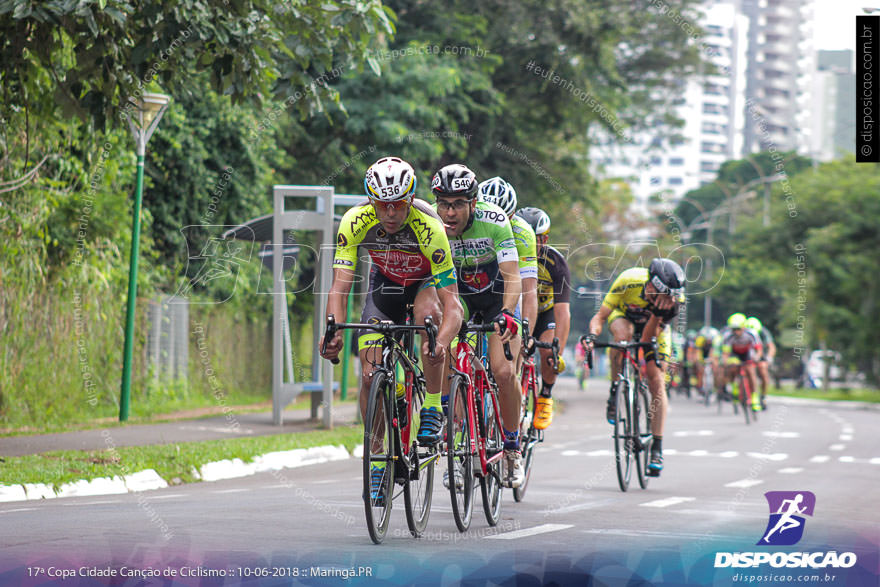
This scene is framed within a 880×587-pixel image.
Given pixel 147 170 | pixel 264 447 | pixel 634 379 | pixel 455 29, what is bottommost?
pixel 264 447

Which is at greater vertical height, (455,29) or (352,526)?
(455,29)

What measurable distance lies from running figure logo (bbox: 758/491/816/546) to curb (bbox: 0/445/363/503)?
5163mm

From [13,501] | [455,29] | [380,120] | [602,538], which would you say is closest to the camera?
[602,538]

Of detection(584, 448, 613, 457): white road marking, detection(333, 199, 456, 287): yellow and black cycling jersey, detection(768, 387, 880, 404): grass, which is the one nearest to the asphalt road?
detection(333, 199, 456, 287): yellow and black cycling jersey

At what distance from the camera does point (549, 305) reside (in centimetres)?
1105

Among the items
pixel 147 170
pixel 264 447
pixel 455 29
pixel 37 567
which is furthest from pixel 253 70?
pixel 455 29

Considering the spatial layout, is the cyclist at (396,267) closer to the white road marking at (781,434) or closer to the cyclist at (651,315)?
the cyclist at (651,315)

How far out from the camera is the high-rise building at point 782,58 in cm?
14650

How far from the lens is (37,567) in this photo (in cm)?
605

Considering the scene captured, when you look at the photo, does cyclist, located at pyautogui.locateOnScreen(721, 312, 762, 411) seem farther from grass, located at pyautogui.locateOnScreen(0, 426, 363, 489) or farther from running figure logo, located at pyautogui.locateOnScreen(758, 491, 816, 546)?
running figure logo, located at pyautogui.locateOnScreen(758, 491, 816, 546)

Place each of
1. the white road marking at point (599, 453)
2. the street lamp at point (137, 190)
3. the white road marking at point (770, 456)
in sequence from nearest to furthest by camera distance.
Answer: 1. the street lamp at point (137, 190)
2. the white road marking at point (599, 453)
3. the white road marking at point (770, 456)

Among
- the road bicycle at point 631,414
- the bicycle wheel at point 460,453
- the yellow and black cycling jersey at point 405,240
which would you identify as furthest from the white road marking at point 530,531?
the road bicycle at point 631,414

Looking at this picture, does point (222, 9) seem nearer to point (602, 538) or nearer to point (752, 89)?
point (602, 538)

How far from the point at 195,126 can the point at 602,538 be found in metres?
15.9
